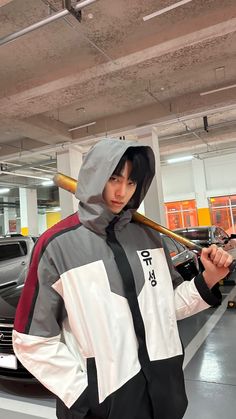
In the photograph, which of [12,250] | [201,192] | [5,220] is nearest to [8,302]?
[12,250]

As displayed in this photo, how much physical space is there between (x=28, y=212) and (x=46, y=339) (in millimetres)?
14426

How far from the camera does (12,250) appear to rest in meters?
5.30

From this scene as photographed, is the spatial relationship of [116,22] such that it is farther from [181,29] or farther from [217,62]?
[217,62]

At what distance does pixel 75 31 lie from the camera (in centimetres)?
442

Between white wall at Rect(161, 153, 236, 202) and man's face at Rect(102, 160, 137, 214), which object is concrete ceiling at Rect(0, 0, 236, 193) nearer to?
man's face at Rect(102, 160, 137, 214)

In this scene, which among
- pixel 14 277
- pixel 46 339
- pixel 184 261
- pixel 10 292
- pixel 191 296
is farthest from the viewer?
pixel 14 277

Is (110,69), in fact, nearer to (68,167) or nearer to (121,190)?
(68,167)

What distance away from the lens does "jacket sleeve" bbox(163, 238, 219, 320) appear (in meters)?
1.04

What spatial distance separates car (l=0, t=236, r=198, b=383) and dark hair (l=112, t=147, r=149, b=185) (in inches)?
29.7

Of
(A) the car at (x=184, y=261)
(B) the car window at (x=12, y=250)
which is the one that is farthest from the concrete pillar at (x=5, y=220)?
(A) the car at (x=184, y=261)

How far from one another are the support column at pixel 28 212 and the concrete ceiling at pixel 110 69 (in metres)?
5.29

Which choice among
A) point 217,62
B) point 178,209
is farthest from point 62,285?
point 178,209

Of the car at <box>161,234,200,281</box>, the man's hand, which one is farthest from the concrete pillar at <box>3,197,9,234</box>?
the man's hand

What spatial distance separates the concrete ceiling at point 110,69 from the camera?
4062mm
